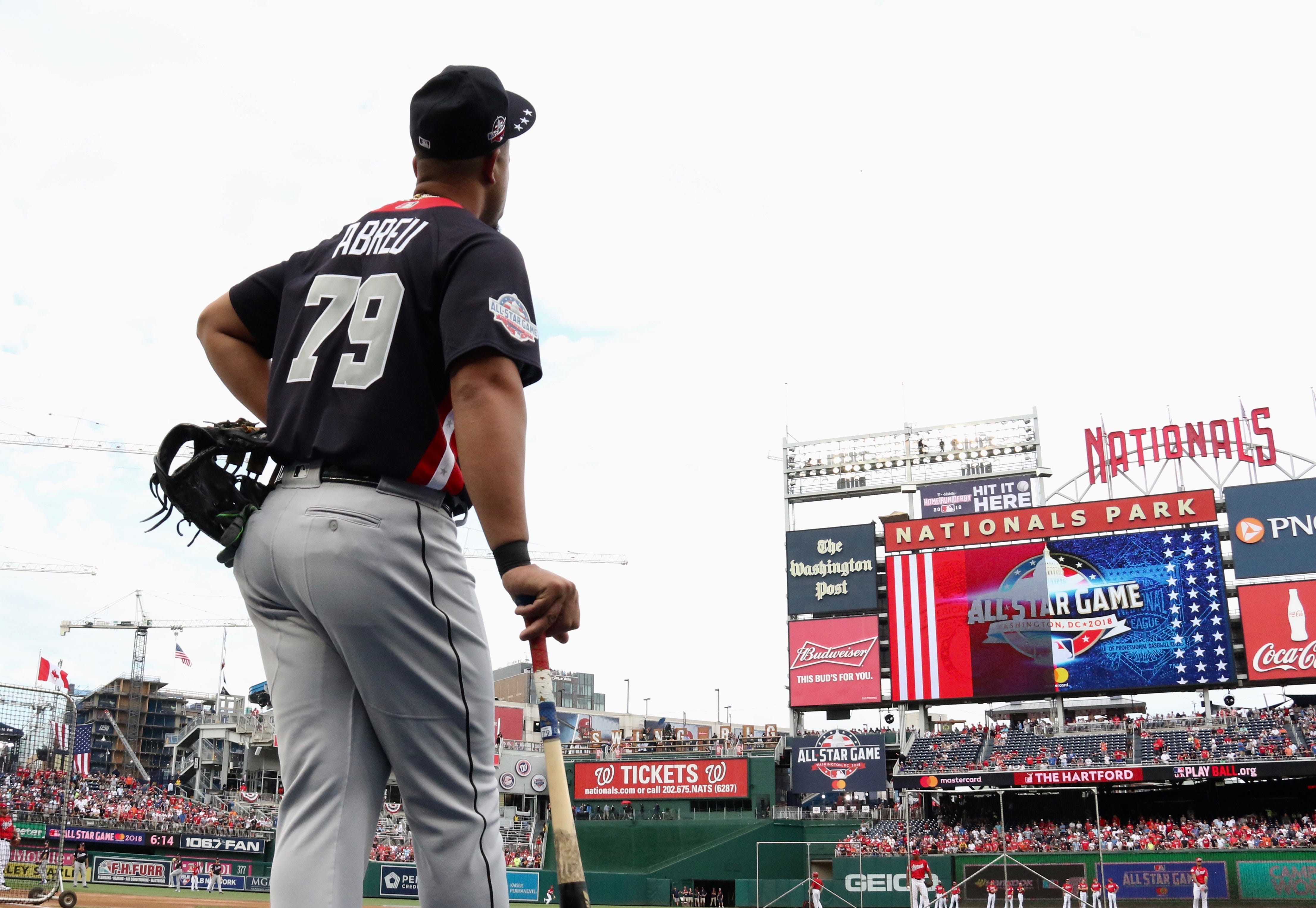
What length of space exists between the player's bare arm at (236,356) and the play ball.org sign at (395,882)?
2977 cm

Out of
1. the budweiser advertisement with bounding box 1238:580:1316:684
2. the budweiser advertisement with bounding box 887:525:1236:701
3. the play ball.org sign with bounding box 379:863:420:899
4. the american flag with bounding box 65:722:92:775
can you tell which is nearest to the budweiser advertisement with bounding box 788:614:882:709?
the budweiser advertisement with bounding box 887:525:1236:701

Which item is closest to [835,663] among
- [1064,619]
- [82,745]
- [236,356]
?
[1064,619]

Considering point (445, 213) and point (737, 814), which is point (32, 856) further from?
point (445, 213)

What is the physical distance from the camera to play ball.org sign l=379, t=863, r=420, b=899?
29.7m

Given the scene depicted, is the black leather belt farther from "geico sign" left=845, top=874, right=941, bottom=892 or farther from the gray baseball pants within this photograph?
"geico sign" left=845, top=874, right=941, bottom=892

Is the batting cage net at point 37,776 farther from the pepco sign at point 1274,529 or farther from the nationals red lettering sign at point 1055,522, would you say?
the pepco sign at point 1274,529

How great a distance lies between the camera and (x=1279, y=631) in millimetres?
33094

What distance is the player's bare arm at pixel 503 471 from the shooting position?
2090mm

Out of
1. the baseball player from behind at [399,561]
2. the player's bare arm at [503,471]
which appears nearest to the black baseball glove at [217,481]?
the baseball player from behind at [399,561]

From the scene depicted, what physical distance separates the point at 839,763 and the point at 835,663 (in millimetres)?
3586

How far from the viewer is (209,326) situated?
8.83 ft

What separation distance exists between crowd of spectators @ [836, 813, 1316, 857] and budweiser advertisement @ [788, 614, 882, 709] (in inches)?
189

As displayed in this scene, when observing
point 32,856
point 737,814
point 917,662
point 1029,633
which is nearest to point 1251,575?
point 1029,633

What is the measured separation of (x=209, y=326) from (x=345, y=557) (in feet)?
3.15
